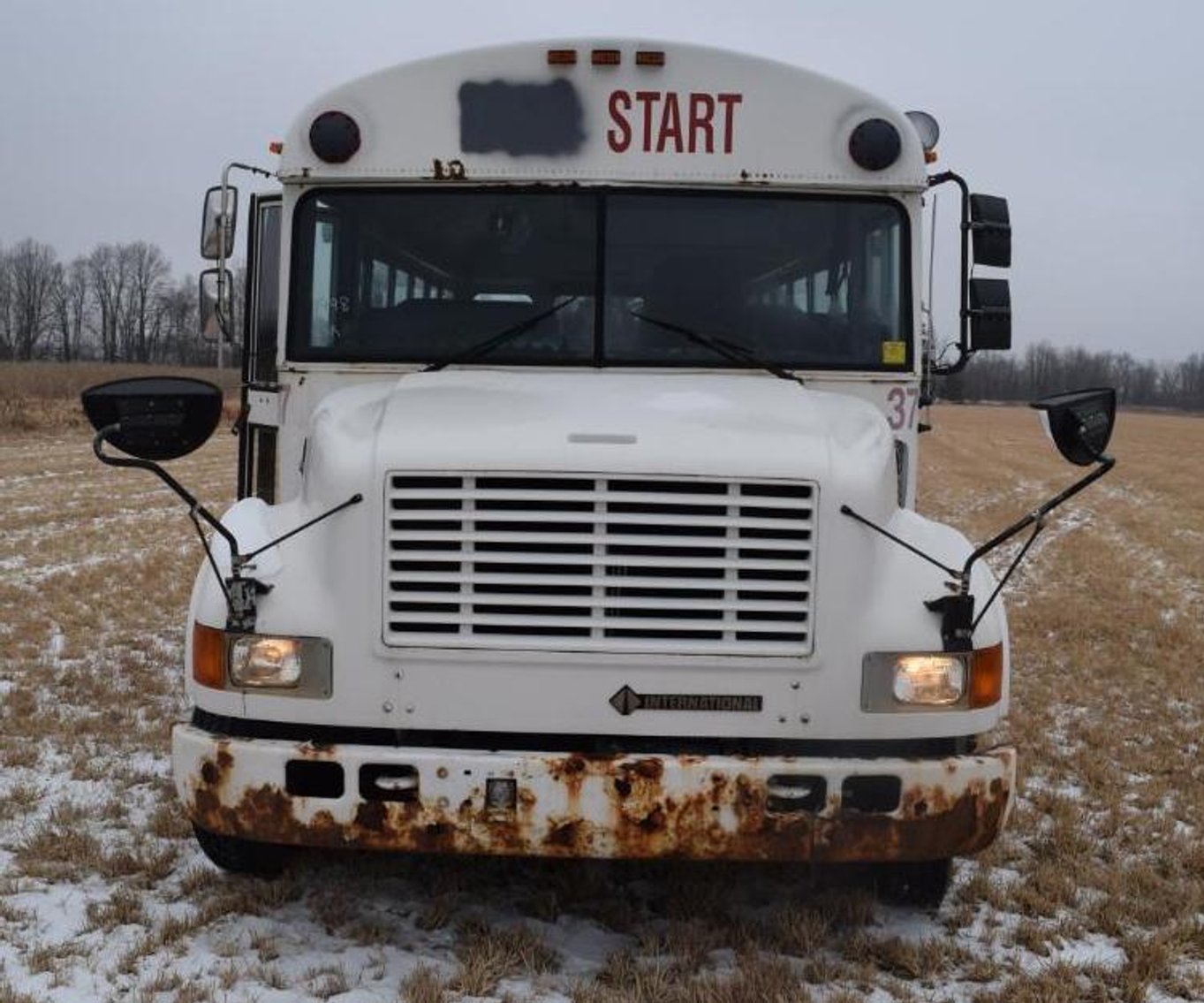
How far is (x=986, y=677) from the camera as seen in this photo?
3184mm

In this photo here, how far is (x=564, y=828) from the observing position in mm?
3072

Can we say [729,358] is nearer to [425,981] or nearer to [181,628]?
[425,981]

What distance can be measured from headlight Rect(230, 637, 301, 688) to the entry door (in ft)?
5.01

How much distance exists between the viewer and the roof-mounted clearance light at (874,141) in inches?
160

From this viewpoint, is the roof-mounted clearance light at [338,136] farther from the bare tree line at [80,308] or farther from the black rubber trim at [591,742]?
the bare tree line at [80,308]

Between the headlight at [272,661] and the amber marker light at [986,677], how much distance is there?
5.63 feet

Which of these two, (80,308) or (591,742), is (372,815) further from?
(80,308)

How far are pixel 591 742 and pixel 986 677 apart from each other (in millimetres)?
1029

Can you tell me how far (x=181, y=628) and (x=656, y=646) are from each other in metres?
5.47

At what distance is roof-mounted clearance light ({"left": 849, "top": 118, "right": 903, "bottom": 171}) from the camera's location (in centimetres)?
407

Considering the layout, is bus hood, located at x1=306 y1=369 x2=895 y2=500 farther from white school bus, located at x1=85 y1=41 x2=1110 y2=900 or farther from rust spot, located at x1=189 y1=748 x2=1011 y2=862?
rust spot, located at x1=189 y1=748 x2=1011 y2=862

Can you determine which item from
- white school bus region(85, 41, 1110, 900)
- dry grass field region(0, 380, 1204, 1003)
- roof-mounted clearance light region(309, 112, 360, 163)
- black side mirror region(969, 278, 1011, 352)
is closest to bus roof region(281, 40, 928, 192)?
roof-mounted clearance light region(309, 112, 360, 163)

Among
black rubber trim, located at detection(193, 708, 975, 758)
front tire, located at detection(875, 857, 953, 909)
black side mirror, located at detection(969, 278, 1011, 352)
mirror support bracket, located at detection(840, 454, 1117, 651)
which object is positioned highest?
black side mirror, located at detection(969, 278, 1011, 352)

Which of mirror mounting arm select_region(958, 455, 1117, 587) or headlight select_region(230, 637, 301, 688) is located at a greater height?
mirror mounting arm select_region(958, 455, 1117, 587)
